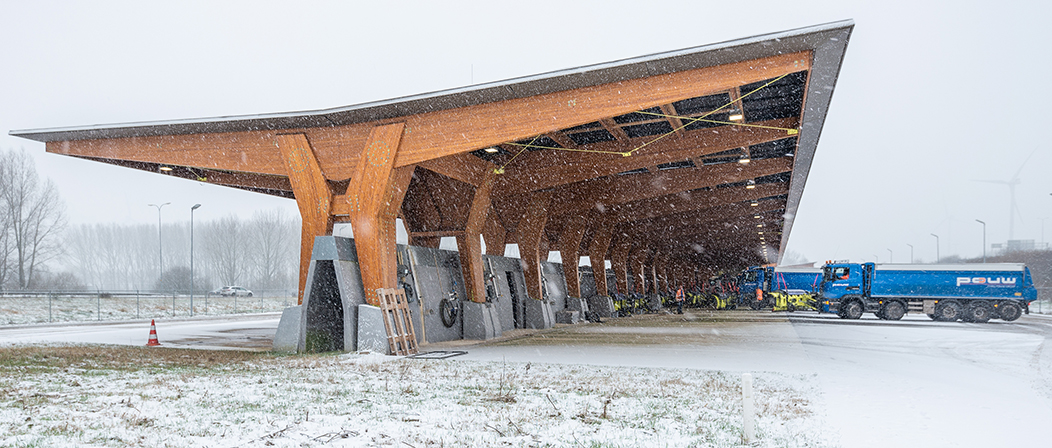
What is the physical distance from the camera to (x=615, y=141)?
Answer: 827 inches

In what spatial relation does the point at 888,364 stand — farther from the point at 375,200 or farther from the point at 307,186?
the point at 307,186

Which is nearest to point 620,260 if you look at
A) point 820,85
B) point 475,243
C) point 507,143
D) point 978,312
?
point 978,312

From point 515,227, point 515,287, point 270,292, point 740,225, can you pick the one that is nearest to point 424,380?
point 515,287

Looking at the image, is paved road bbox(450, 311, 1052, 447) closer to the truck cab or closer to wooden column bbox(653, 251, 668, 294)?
the truck cab

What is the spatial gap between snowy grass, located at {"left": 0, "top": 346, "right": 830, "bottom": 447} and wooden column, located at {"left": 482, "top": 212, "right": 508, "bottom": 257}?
1344 cm

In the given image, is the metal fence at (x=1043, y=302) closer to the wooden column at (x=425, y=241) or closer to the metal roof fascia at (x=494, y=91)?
the wooden column at (x=425, y=241)

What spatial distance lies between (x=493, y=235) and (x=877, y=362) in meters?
14.9

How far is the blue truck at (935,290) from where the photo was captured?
28.2m

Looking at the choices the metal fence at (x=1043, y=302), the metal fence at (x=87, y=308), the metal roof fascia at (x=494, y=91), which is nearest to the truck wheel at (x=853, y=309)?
the metal fence at (x=1043, y=302)

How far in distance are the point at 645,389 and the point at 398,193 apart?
29.0ft

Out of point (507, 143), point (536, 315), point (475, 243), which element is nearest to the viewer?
point (507, 143)

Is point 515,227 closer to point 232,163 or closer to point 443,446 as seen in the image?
point 232,163

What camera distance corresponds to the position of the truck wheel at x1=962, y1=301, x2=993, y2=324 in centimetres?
2866

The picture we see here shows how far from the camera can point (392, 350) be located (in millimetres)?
15297
